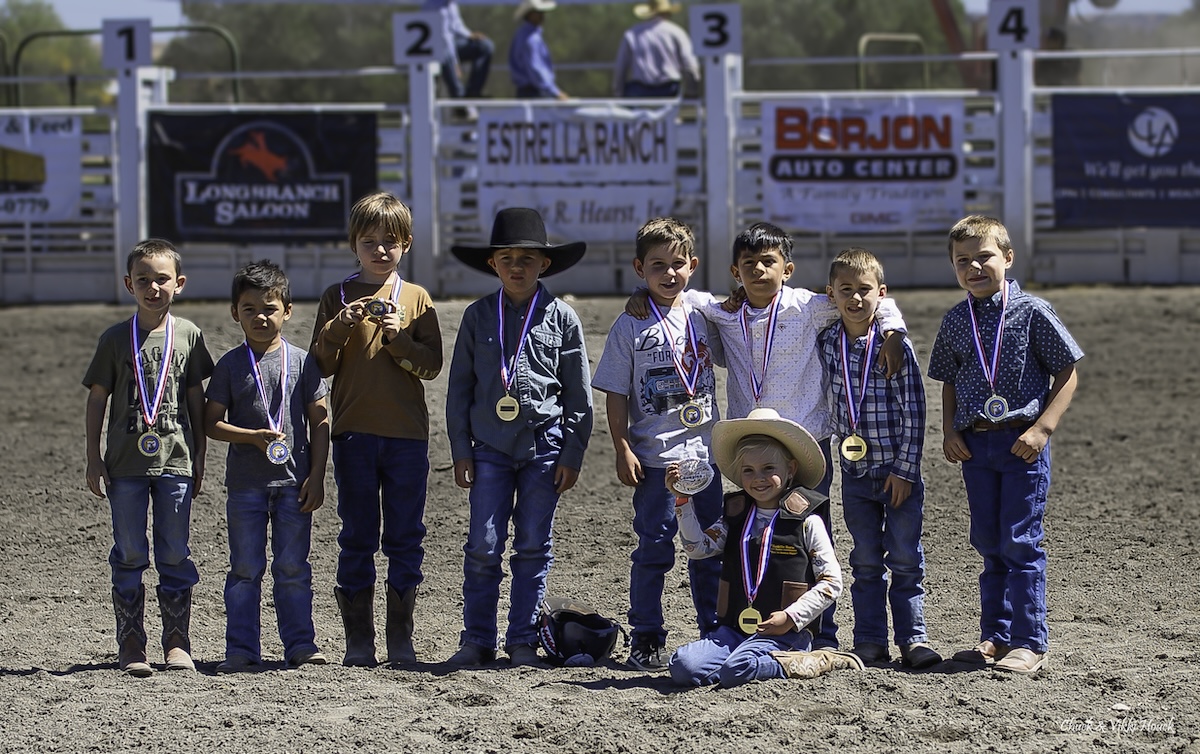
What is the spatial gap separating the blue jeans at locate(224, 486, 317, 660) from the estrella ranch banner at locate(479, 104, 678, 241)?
Answer: 9665 mm

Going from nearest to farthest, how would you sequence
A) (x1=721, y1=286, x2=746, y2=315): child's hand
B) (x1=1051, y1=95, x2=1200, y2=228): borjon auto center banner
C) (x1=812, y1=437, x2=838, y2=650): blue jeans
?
(x1=812, y1=437, x2=838, y2=650): blue jeans → (x1=721, y1=286, x2=746, y2=315): child's hand → (x1=1051, y1=95, x2=1200, y2=228): borjon auto center banner

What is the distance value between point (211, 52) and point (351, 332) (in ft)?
95.8

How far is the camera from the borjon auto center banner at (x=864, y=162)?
15352mm

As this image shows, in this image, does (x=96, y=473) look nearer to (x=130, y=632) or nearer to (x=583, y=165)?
(x=130, y=632)

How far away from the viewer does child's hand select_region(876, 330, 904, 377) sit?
584 cm

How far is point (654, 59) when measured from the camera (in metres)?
16.1

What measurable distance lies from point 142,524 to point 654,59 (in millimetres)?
11166

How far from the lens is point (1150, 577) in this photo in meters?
7.54

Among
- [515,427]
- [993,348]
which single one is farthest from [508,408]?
[993,348]

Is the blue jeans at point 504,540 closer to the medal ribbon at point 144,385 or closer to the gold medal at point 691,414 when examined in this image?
the gold medal at point 691,414

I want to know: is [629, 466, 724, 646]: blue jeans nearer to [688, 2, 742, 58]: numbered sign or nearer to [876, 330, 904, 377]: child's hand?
[876, 330, 904, 377]: child's hand

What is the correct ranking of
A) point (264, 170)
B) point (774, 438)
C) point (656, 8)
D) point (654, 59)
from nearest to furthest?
point (774, 438) < point (264, 170) < point (654, 59) < point (656, 8)

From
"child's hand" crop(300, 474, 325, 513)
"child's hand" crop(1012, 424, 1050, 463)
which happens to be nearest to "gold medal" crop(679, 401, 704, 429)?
"child's hand" crop(1012, 424, 1050, 463)

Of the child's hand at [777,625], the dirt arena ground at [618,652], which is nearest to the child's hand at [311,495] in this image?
the dirt arena ground at [618,652]
